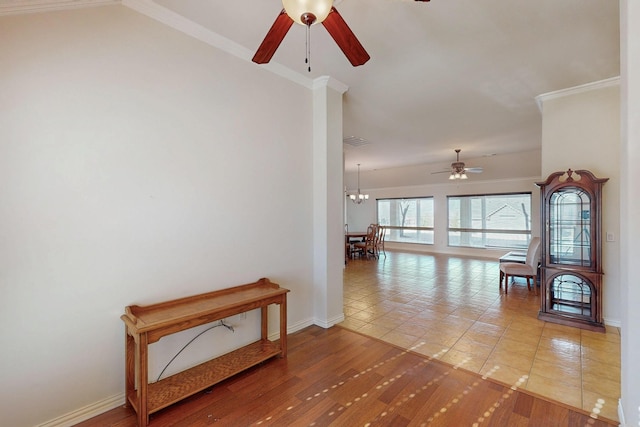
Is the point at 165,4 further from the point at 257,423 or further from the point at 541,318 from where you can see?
the point at 541,318

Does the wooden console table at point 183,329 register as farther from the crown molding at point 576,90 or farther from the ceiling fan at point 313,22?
the crown molding at point 576,90

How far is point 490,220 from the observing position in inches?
350

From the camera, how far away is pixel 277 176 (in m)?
3.08

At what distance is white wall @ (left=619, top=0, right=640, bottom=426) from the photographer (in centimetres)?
157

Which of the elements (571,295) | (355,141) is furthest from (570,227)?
(355,141)

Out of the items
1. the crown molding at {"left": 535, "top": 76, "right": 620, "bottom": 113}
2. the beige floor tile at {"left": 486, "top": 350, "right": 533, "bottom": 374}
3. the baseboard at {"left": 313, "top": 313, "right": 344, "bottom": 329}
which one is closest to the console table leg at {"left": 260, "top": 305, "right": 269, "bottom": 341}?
the baseboard at {"left": 313, "top": 313, "right": 344, "bottom": 329}

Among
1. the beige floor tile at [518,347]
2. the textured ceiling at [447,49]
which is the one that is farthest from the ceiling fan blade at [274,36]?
the beige floor tile at [518,347]

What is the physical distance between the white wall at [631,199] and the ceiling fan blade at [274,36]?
1.92 metres

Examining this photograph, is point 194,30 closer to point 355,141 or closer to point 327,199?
point 327,199

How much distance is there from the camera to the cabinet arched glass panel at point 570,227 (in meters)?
3.41

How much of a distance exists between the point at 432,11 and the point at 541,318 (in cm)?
378

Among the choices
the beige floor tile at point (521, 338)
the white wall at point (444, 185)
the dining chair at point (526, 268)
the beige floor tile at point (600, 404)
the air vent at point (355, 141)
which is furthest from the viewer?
the white wall at point (444, 185)

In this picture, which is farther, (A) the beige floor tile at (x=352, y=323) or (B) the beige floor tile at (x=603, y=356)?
(A) the beige floor tile at (x=352, y=323)

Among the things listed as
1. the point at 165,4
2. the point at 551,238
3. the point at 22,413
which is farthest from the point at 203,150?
the point at 551,238
